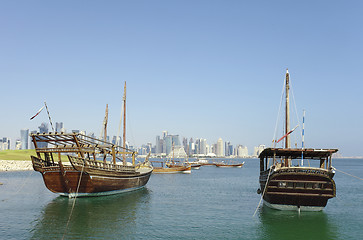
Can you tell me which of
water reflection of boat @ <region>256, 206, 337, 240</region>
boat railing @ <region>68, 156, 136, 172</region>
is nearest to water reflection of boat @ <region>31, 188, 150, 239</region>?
boat railing @ <region>68, 156, 136, 172</region>

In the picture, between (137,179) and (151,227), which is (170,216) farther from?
(137,179)

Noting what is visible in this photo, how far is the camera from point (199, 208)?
2891cm

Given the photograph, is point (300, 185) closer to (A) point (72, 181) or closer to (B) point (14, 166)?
(A) point (72, 181)

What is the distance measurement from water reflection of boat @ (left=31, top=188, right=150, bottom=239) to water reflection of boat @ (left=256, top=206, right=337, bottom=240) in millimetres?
8947

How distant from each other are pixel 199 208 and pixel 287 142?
12041 mm

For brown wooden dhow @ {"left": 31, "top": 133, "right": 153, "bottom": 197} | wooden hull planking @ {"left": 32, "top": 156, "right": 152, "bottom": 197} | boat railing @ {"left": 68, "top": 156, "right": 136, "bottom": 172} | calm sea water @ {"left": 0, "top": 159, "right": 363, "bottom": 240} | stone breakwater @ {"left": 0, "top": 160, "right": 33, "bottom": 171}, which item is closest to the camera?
calm sea water @ {"left": 0, "top": 159, "right": 363, "bottom": 240}

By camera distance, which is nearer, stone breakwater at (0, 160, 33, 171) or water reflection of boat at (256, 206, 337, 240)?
water reflection of boat at (256, 206, 337, 240)

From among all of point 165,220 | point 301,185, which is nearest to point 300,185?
point 301,185

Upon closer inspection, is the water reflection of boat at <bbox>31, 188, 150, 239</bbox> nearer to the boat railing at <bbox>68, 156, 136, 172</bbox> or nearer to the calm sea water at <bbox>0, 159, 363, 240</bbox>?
the calm sea water at <bbox>0, 159, 363, 240</bbox>

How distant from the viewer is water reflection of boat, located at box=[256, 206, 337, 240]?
19.9 metres

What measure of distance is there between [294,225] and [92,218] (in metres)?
14.6

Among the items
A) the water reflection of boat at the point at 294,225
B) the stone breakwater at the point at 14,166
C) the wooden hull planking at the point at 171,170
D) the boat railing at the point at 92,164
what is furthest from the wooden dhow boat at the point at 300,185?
the stone breakwater at the point at 14,166

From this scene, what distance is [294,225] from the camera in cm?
2205

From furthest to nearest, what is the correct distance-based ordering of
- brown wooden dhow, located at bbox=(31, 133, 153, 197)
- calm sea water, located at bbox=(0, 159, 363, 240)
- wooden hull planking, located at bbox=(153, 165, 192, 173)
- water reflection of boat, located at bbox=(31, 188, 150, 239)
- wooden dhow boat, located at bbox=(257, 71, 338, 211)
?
wooden hull planking, located at bbox=(153, 165, 192, 173) < brown wooden dhow, located at bbox=(31, 133, 153, 197) < wooden dhow boat, located at bbox=(257, 71, 338, 211) < calm sea water, located at bbox=(0, 159, 363, 240) < water reflection of boat, located at bbox=(31, 188, 150, 239)
